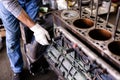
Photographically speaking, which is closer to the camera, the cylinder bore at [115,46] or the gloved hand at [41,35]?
the cylinder bore at [115,46]

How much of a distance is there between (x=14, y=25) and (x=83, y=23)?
2.26 feet

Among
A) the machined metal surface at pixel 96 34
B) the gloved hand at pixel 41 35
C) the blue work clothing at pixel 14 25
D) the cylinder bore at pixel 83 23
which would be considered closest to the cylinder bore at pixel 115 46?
the machined metal surface at pixel 96 34

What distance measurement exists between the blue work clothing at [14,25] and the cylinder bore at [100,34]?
2.41 ft

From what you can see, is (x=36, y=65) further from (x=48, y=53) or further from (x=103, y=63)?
(x=103, y=63)

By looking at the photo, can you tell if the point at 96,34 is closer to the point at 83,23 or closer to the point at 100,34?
the point at 100,34

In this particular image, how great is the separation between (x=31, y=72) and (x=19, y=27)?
0.52 m

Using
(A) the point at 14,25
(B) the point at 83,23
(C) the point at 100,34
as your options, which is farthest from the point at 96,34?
(A) the point at 14,25

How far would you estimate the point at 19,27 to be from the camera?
1.77 m

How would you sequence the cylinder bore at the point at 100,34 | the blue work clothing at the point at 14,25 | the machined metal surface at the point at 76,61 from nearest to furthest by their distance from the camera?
the machined metal surface at the point at 76,61 < the cylinder bore at the point at 100,34 < the blue work clothing at the point at 14,25

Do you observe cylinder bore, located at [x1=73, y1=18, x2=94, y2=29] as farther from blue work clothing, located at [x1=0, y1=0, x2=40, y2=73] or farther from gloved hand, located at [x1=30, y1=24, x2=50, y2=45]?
blue work clothing, located at [x1=0, y1=0, x2=40, y2=73]

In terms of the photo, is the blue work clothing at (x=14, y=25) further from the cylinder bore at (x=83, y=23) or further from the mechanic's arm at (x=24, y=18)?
the cylinder bore at (x=83, y=23)

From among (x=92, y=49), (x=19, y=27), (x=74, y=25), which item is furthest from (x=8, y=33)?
(x=92, y=49)

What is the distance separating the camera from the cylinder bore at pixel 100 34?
122cm

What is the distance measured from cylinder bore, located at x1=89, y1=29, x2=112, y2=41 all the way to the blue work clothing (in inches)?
28.9
